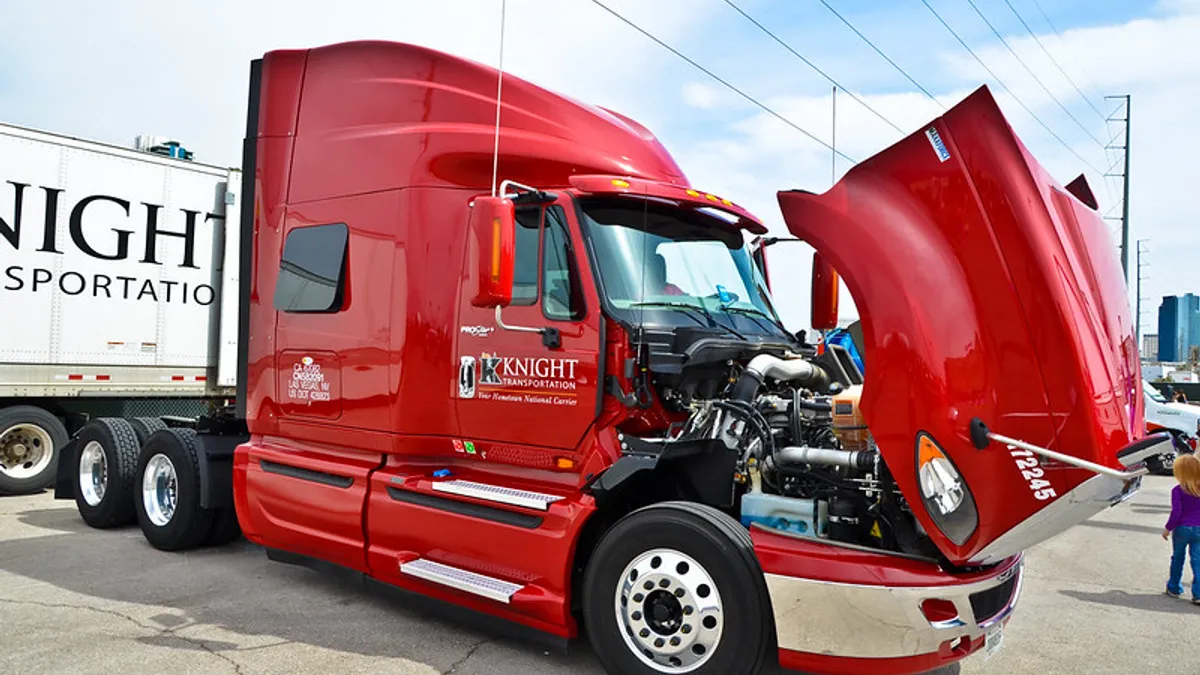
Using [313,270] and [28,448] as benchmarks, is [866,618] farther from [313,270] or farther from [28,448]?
[28,448]

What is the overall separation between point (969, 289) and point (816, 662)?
66.4 inches

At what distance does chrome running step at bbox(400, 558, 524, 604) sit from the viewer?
460 cm

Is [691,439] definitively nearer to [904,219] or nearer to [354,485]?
[904,219]

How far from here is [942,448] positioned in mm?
3531

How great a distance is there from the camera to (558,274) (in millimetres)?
4848

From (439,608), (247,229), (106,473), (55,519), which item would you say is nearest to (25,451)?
(55,519)

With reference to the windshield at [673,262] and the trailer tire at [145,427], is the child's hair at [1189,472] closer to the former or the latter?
the windshield at [673,262]

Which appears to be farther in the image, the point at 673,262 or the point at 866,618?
the point at 673,262

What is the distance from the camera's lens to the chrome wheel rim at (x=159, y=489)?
24.0 feet

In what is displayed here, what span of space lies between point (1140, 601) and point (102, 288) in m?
10.3

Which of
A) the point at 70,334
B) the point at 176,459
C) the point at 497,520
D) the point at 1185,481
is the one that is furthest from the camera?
the point at 70,334

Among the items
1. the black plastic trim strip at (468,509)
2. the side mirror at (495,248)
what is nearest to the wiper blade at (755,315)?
the side mirror at (495,248)

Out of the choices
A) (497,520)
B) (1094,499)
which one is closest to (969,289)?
(1094,499)

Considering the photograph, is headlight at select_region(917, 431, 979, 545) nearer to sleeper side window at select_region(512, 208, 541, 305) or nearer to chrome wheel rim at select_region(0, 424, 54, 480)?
sleeper side window at select_region(512, 208, 541, 305)
